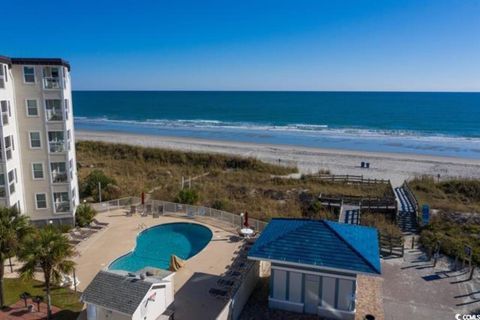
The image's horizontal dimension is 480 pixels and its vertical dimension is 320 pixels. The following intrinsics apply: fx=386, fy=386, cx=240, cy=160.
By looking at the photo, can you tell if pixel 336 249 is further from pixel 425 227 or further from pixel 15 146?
pixel 15 146

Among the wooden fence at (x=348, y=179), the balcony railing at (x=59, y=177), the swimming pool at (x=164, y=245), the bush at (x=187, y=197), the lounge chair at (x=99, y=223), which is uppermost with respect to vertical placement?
the balcony railing at (x=59, y=177)

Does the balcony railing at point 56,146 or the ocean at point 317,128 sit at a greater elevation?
the balcony railing at point 56,146

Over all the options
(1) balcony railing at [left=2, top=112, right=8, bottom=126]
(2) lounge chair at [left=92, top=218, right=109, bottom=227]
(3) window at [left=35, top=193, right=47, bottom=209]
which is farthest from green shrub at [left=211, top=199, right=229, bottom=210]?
(1) balcony railing at [left=2, top=112, right=8, bottom=126]

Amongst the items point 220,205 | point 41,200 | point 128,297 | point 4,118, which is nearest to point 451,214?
point 220,205

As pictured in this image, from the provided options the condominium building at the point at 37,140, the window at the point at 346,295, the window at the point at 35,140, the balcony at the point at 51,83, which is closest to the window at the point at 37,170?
the condominium building at the point at 37,140

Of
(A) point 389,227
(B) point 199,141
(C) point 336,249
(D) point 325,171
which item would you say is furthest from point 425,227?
(B) point 199,141

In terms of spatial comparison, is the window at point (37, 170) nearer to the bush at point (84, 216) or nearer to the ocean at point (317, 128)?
the bush at point (84, 216)

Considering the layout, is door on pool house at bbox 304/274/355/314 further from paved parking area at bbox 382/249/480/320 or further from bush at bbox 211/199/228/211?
bush at bbox 211/199/228/211
